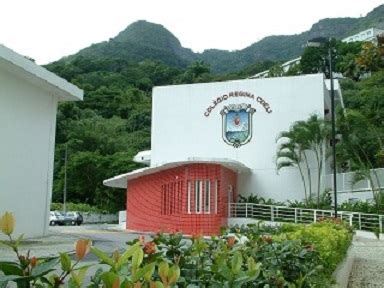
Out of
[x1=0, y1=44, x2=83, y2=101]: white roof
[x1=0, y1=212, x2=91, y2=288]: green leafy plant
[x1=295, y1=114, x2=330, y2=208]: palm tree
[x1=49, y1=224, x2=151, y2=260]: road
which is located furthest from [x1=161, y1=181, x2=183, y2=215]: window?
[x1=0, y1=212, x2=91, y2=288]: green leafy plant

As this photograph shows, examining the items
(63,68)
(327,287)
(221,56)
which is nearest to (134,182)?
(327,287)

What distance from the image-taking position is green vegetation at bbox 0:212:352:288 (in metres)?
1.43

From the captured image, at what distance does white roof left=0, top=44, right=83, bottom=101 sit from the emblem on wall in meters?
13.8

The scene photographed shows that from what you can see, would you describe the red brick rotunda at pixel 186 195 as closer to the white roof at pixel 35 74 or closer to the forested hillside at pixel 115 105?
the forested hillside at pixel 115 105

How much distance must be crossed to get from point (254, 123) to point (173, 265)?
26.4 metres

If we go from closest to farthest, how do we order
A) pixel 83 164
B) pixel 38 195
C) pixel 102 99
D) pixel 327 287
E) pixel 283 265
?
pixel 283 265
pixel 327 287
pixel 38 195
pixel 83 164
pixel 102 99

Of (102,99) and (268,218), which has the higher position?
(102,99)

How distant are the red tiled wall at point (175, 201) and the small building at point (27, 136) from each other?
9208 millimetres

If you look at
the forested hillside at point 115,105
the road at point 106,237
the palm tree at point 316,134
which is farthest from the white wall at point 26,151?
the forested hillside at point 115,105

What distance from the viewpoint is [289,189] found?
88.7 feet

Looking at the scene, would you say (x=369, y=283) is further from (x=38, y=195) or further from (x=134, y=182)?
(x=134, y=182)

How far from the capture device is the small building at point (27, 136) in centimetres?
1270

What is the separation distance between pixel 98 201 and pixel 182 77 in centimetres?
2475

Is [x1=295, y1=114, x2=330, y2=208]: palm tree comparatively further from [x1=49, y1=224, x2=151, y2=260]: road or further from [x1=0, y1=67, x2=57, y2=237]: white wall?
[x1=0, y1=67, x2=57, y2=237]: white wall
